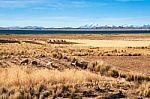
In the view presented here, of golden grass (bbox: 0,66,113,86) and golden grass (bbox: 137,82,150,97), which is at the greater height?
golden grass (bbox: 0,66,113,86)

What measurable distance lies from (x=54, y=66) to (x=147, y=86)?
937 centimetres

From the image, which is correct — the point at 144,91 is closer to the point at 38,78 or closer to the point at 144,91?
the point at 144,91

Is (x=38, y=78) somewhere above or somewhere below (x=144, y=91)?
above

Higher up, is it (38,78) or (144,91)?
(38,78)

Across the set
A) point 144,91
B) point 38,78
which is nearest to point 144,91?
point 144,91

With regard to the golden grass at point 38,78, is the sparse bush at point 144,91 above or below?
below

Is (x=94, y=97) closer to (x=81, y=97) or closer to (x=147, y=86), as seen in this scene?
(x=81, y=97)

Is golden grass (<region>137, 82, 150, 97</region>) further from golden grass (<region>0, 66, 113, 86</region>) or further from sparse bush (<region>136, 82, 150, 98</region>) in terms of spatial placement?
golden grass (<region>0, 66, 113, 86</region>)

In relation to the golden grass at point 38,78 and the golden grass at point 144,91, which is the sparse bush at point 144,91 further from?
the golden grass at point 38,78

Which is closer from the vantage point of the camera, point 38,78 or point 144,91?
point 144,91

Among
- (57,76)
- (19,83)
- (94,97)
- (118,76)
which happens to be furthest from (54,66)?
(94,97)

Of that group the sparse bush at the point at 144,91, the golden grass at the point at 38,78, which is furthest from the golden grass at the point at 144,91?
the golden grass at the point at 38,78

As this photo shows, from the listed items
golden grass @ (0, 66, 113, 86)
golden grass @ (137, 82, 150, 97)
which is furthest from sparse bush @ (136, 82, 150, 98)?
golden grass @ (0, 66, 113, 86)

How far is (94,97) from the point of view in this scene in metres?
13.2
